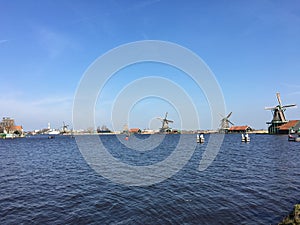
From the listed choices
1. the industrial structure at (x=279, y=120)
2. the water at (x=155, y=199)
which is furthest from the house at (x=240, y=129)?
the water at (x=155, y=199)

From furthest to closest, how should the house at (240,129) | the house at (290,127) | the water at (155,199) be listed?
the house at (240,129)
the house at (290,127)
the water at (155,199)

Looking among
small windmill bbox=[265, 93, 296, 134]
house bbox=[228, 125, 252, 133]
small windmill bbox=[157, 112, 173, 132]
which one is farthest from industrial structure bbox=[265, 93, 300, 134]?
small windmill bbox=[157, 112, 173, 132]

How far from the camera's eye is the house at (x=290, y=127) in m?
105

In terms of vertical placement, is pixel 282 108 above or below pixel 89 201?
above

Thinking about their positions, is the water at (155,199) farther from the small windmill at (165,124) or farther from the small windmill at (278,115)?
the small windmill at (165,124)

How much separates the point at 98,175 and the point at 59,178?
410 cm

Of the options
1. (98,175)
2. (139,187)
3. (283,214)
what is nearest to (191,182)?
(139,187)

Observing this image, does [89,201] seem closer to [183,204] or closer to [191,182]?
[183,204]

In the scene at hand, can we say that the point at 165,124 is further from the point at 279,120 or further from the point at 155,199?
the point at 155,199

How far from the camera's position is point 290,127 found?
348ft

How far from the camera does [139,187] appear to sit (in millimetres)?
19406

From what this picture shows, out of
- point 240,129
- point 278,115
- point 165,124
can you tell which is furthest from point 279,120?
point 165,124

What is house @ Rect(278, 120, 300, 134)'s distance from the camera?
105 meters

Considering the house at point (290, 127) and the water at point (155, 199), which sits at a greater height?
the house at point (290, 127)
